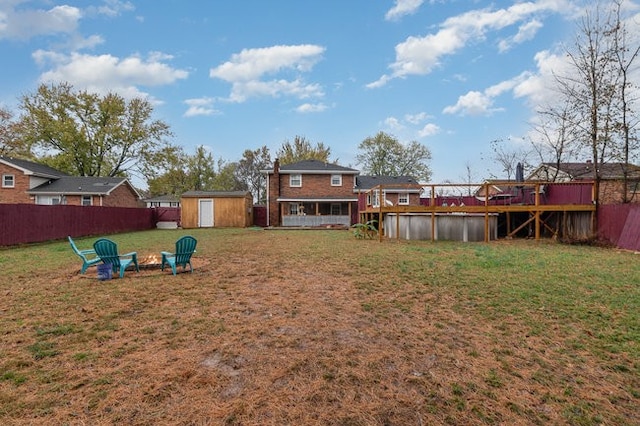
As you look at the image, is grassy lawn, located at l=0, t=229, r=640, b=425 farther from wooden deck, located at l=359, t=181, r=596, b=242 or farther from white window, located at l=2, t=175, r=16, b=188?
white window, located at l=2, t=175, r=16, b=188

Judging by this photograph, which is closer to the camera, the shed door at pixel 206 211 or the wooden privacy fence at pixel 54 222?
the wooden privacy fence at pixel 54 222

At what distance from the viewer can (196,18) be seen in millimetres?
14594

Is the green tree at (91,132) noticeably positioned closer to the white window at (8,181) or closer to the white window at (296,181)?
the white window at (8,181)

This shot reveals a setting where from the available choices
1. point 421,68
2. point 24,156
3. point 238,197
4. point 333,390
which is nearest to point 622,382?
point 333,390

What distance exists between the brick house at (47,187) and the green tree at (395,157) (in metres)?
37.1

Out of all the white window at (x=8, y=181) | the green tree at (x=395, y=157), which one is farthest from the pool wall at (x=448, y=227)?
the green tree at (x=395, y=157)

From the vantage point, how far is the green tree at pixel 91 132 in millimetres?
35844

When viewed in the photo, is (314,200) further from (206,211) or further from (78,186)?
(78,186)

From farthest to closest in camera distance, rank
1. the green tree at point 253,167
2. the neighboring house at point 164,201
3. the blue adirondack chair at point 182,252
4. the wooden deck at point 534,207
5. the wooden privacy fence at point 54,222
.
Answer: the green tree at point 253,167
the neighboring house at point 164,201
the wooden deck at point 534,207
the wooden privacy fence at point 54,222
the blue adirondack chair at point 182,252

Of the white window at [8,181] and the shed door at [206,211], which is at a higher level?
the white window at [8,181]

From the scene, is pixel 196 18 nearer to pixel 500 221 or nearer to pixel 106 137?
pixel 500 221

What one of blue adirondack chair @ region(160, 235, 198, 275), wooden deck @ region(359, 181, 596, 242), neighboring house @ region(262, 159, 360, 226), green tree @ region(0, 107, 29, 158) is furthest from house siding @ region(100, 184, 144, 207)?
blue adirondack chair @ region(160, 235, 198, 275)

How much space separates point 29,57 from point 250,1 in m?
16.6

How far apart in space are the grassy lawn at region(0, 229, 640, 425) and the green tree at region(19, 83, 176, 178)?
38.0 metres
